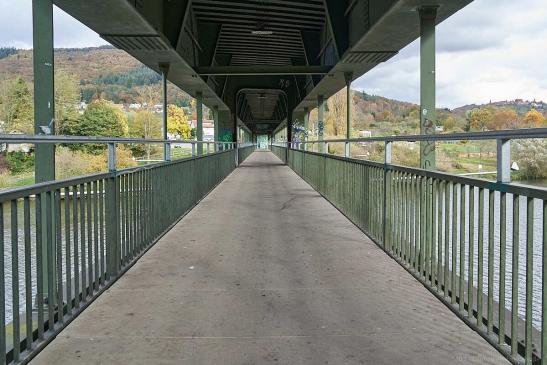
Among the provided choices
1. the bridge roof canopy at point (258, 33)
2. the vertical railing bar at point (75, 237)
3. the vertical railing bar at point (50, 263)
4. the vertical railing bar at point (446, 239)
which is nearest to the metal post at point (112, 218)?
the vertical railing bar at point (75, 237)

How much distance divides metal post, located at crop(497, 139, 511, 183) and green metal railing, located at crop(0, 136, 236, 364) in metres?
2.69

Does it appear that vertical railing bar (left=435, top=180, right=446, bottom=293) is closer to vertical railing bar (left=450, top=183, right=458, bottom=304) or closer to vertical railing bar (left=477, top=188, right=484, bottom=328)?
vertical railing bar (left=450, top=183, right=458, bottom=304)

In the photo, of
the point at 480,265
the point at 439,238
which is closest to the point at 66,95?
the point at 439,238

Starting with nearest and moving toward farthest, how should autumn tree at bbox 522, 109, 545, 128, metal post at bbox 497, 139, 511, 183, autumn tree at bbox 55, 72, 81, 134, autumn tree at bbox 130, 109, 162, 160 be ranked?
metal post at bbox 497, 139, 511, 183
autumn tree at bbox 522, 109, 545, 128
autumn tree at bbox 55, 72, 81, 134
autumn tree at bbox 130, 109, 162, 160

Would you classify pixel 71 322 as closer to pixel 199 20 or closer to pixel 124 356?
pixel 124 356

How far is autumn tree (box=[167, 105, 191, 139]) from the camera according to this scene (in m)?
116

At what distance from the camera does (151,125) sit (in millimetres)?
89500

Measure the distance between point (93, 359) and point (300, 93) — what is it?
2519 cm

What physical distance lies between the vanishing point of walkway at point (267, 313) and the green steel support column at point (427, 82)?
8.50 ft

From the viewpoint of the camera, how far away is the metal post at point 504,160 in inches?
124

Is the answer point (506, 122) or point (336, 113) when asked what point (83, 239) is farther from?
point (336, 113)

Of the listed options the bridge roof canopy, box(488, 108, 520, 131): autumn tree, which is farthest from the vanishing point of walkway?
the bridge roof canopy

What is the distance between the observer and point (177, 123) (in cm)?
11900

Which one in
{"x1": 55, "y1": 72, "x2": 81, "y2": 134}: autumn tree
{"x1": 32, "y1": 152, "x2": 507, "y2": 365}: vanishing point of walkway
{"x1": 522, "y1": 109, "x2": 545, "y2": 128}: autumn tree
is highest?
{"x1": 55, "y1": 72, "x2": 81, "y2": 134}: autumn tree
